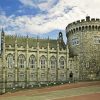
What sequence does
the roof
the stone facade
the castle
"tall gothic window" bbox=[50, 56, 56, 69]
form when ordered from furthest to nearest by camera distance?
"tall gothic window" bbox=[50, 56, 56, 69] < the roof < the castle < the stone facade

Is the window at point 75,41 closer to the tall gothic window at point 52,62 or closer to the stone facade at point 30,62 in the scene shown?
the stone facade at point 30,62

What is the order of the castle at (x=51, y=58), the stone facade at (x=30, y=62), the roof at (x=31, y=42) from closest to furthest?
the stone facade at (x=30, y=62), the castle at (x=51, y=58), the roof at (x=31, y=42)

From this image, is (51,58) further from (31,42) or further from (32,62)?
(31,42)

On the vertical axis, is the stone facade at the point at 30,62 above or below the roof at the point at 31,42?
below

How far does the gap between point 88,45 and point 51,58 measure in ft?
34.4

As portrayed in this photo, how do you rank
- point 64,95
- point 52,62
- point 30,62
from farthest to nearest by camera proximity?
1. point 52,62
2. point 30,62
3. point 64,95

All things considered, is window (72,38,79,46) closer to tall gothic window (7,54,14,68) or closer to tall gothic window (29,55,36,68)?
tall gothic window (29,55,36,68)

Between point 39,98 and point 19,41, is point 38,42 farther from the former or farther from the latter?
point 39,98

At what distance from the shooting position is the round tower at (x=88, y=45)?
74625 millimetres

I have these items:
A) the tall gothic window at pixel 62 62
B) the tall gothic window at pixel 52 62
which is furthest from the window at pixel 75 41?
the tall gothic window at pixel 52 62

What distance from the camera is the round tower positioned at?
74.6 metres

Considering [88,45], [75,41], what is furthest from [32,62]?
[88,45]

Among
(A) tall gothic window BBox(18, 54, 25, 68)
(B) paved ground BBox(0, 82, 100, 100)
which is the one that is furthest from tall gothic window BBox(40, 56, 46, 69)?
(B) paved ground BBox(0, 82, 100, 100)

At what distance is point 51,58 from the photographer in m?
72.8
